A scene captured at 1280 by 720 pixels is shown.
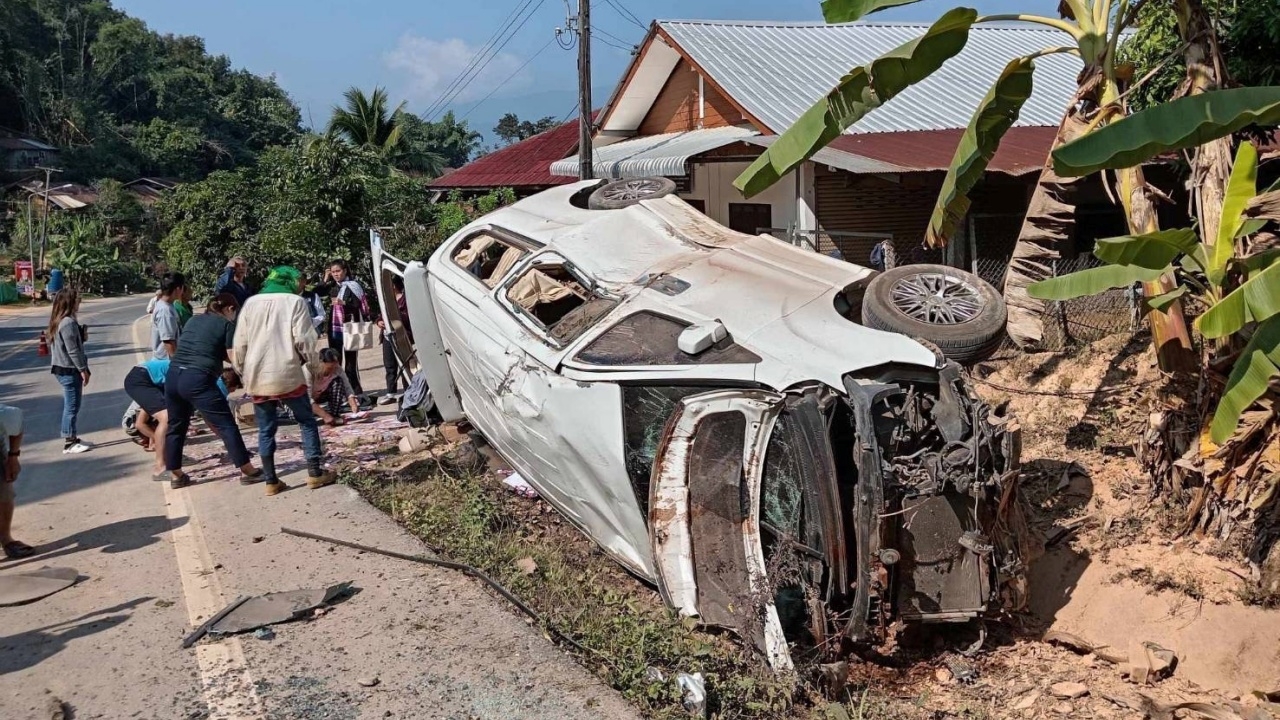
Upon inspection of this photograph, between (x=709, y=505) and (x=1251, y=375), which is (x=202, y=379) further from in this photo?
(x=1251, y=375)

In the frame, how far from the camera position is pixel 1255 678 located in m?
4.93

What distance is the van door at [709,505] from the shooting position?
4.61 metres

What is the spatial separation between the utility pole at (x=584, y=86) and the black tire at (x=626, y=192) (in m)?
8.46

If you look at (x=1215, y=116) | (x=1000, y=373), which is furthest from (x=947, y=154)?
(x=1215, y=116)

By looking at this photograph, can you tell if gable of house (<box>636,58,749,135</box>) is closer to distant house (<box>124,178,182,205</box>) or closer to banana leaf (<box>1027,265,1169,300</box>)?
banana leaf (<box>1027,265,1169,300</box>)

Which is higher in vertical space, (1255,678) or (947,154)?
(947,154)

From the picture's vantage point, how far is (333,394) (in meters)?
10.3

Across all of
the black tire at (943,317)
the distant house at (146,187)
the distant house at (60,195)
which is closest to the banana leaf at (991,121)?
the black tire at (943,317)

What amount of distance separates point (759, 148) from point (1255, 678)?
10061mm

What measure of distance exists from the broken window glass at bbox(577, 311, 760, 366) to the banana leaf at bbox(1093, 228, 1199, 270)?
5.67ft

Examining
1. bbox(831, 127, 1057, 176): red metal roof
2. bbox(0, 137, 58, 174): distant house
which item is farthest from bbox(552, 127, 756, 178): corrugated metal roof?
bbox(0, 137, 58, 174): distant house

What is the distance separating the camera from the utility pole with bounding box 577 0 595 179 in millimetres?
16297

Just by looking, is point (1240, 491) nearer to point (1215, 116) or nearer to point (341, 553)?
point (1215, 116)

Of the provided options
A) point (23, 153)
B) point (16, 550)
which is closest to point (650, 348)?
point (16, 550)
